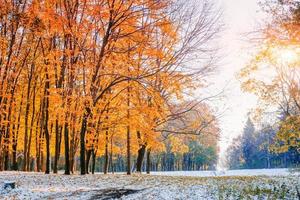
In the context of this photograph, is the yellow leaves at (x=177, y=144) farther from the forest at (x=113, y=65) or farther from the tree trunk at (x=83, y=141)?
the tree trunk at (x=83, y=141)

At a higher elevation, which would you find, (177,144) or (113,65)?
(113,65)

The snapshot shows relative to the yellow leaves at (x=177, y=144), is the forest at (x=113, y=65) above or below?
above

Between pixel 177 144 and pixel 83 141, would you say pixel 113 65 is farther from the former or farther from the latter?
pixel 177 144

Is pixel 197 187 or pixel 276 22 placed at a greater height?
pixel 276 22

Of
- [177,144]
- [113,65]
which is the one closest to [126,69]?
[113,65]

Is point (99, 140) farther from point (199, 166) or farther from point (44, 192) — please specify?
point (199, 166)

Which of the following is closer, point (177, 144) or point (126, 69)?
point (126, 69)

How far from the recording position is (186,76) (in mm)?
24250

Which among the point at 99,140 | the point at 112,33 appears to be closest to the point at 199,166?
the point at 99,140

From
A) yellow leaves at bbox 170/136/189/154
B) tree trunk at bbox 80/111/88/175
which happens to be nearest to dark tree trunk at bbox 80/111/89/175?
tree trunk at bbox 80/111/88/175

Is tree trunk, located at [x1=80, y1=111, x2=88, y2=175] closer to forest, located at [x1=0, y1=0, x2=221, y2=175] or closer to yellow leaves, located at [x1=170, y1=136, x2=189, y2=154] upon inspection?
forest, located at [x1=0, y1=0, x2=221, y2=175]

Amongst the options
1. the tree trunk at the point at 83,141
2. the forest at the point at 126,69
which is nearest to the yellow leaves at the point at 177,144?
the forest at the point at 126,69

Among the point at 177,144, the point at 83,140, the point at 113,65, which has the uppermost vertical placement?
the point at 113,65

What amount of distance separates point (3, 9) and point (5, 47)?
11.5ft
